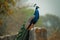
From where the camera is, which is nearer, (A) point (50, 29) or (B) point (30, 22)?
(B) point (30, 22)

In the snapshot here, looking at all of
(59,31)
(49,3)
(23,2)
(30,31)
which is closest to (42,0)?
(49,3)

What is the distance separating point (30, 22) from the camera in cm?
236

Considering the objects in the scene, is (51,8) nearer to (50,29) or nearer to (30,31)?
(50,29)

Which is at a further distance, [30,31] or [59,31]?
[59,31]

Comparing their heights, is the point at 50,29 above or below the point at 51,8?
below

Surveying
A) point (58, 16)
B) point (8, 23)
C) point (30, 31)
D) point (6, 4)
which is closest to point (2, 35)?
point (8, 23)

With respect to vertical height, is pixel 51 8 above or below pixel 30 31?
above

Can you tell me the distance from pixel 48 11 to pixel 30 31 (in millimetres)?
615

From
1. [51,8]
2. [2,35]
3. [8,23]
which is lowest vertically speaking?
[2,35]

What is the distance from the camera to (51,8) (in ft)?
8.97

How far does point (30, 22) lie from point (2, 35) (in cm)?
63

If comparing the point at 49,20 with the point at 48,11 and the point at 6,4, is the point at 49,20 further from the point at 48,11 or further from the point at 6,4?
the point at 6,4

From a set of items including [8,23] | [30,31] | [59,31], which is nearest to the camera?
[30,31]

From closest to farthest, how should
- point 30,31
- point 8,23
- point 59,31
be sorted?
point 30,31
point 59,31
point 8,23
